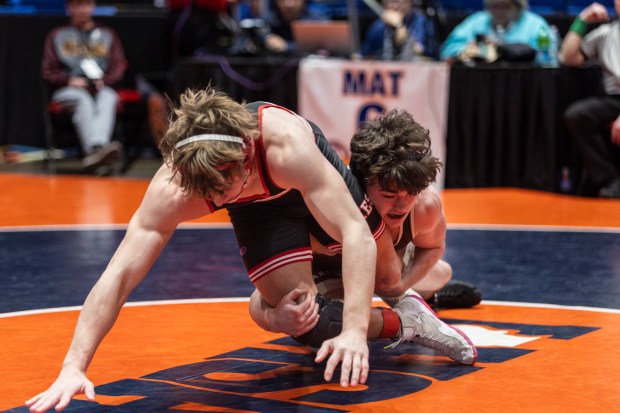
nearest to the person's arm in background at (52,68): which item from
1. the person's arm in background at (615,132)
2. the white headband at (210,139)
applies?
the person's arm in background at (615,132)

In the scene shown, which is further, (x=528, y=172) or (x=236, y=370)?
(x=528, y=172)

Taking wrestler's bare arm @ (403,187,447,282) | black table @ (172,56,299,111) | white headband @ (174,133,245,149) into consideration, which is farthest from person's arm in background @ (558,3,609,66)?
white headband @ (174,133,245,149)

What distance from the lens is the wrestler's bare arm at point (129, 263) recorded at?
310 centimetres

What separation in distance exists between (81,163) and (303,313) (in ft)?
24.4

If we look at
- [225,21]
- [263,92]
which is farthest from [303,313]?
[225,21]

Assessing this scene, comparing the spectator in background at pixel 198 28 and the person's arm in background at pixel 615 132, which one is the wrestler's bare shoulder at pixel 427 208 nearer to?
the person's arm in background at pixel 615 132

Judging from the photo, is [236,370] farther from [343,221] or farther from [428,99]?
[428,99]

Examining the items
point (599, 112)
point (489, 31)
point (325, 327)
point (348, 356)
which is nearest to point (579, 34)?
point (599, 112)

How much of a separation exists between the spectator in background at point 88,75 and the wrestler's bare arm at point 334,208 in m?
6.50

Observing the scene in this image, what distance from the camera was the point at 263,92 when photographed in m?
9.14

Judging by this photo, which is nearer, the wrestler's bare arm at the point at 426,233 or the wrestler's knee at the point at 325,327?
the wrestler's knee at the point at 325,327

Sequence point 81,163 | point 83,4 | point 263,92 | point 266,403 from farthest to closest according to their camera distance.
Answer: point 81,163 → point 83,4 → point 263,92 → point 266,403

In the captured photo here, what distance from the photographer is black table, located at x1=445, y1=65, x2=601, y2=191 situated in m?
8.24

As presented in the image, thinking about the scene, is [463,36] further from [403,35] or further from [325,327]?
[325,327]
